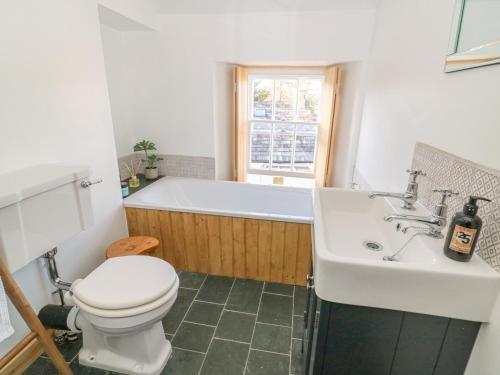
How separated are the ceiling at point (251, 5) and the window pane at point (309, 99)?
3.09ft

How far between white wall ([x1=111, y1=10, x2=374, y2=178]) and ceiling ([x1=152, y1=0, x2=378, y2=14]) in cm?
5

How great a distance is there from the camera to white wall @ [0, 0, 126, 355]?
1383mm

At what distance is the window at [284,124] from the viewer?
3.33 m

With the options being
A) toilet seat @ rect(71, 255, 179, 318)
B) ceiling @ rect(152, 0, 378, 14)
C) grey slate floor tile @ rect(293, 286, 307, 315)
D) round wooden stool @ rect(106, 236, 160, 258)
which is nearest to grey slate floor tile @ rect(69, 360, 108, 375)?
toilet seat @ rect(71, 255, 179, 318)

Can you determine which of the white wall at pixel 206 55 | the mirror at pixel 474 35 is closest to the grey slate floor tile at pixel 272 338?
the mirror at pixel 474 35

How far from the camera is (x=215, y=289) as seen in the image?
2150 mm

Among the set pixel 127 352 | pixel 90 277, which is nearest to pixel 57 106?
pixel 90 277

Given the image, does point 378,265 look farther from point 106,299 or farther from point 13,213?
point 13,213

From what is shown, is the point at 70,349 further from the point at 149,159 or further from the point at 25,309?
the point at 149,159

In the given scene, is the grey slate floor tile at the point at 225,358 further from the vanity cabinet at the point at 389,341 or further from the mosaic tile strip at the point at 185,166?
the mosaic tile strip at the point at 185,166

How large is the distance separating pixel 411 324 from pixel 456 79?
0.89m

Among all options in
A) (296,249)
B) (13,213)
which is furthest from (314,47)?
(13,213)

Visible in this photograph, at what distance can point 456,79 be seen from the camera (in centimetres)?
104

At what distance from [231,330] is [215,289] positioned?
0.43 meters
